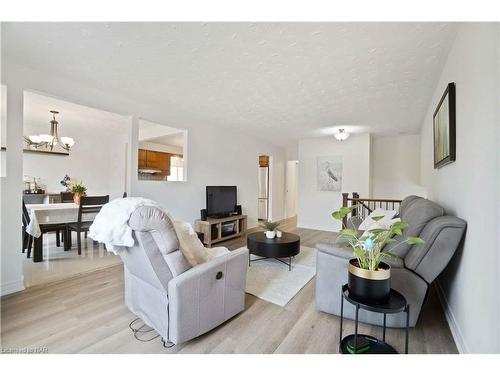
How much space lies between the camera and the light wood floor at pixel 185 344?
1.57m

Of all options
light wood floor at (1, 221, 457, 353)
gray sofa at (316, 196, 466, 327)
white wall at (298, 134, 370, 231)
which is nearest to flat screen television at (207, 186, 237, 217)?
white wall at (298, 134, 370, 231)

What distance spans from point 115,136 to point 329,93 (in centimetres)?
543

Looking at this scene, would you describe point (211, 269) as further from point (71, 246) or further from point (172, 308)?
point (71, 246)

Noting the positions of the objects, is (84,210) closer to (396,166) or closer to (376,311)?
(376,311)

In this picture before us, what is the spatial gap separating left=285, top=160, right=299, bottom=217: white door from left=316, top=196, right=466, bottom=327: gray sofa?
18.6ft

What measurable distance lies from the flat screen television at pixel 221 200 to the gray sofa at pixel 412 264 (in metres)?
2.80

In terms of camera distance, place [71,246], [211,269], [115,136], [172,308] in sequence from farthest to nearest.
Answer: [115,136]
[71,246]
[211,269]
[172,308]

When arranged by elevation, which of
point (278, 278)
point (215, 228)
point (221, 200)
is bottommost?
point (278, 278)

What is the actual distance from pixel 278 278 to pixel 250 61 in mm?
2406

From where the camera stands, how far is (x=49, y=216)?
3.30 m

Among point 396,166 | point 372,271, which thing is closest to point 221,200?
point 372,271

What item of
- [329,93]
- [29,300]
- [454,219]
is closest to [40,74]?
[29,300]

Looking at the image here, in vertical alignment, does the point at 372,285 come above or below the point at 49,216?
below

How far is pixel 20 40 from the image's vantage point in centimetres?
200
